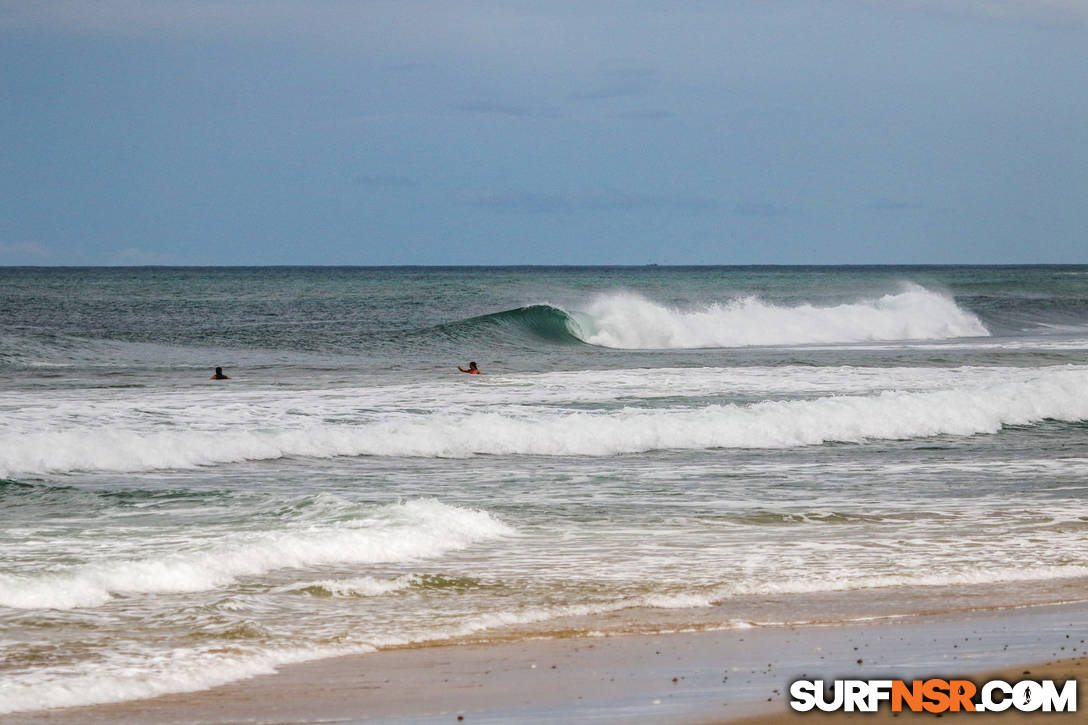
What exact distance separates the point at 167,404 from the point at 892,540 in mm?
13156

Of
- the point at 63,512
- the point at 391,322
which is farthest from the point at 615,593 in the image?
the point at 391,322

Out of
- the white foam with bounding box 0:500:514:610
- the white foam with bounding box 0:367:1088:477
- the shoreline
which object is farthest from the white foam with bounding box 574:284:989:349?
the shoreline

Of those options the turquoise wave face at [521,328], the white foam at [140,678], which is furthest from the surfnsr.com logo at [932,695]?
the turquoise wave face at [521,328]

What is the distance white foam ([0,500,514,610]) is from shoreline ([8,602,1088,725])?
2239 mm

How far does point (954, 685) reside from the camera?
6.33 m

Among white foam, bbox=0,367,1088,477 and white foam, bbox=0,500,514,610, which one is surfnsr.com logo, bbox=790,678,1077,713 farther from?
white foam, bbox=0,367,1088,477

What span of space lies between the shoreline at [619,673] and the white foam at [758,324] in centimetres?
3296

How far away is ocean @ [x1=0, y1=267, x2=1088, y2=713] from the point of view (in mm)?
7883

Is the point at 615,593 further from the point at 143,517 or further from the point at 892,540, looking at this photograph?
the point at 143,517

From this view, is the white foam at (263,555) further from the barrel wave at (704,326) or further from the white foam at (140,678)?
the barrel wave at (704,326)

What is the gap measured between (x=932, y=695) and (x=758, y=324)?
38.5 m

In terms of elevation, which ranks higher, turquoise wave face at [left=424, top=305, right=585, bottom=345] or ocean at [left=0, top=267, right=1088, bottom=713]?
turquoise wave face at [left=424, top=305, right=585, bottom=345]

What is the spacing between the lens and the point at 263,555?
372 inches

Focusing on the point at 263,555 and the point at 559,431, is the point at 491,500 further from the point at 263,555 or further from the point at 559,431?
the point at 559,431
